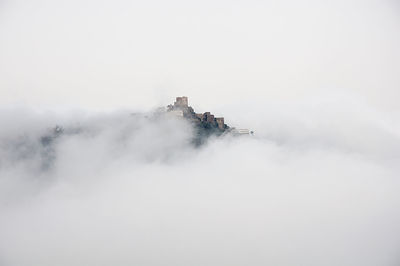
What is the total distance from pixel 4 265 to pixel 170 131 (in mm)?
135371

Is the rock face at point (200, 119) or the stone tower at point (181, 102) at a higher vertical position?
the stone tower at point (181, 102)

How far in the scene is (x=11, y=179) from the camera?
197125mm

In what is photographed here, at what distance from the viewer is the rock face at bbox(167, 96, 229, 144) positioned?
14050cm

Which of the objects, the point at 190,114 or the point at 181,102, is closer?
the point at 181,102

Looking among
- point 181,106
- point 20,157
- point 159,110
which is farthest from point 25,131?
point 181,106

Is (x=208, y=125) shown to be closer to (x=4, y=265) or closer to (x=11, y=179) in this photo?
(x=11, y=179)

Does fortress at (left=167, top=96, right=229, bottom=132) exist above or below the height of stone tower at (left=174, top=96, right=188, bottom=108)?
below

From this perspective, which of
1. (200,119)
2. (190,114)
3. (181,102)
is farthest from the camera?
(200,119)

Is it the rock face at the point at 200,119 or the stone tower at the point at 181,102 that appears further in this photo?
the rock face at the point at 200,119

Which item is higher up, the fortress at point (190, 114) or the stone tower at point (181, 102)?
the stone tower at point (181, 102)

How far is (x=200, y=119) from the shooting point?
488 feet

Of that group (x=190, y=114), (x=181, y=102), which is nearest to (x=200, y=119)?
(x=190, y=114)

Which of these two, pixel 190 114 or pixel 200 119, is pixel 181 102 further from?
pixel 200 119

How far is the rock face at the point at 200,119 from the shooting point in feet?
461
